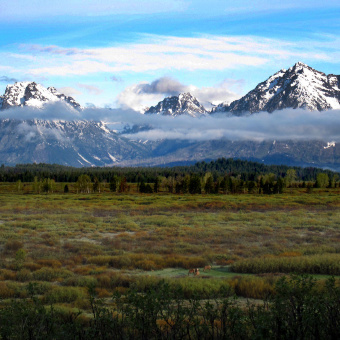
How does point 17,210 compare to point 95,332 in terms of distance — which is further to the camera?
point 17,210

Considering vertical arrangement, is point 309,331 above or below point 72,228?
above

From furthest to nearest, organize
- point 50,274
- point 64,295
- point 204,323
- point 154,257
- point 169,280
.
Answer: point 154,257
point 50,274
point 169,280
point 64,295
point 204,323

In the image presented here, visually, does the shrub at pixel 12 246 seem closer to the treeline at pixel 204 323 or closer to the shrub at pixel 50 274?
the shrub at pixel 50 274

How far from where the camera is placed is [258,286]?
15094mm

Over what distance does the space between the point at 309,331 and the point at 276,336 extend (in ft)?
2.97

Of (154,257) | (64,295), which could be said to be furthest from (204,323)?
(154,257)

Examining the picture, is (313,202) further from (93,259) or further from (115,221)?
(93,259)

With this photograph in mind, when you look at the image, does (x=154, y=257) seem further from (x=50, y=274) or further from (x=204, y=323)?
(x=204, y=323)

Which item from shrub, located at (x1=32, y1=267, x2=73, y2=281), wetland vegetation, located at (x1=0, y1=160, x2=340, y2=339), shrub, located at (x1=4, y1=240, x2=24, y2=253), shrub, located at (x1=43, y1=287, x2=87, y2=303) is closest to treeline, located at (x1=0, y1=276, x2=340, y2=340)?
wetland vegetation, located at (x1=0, y1=160, x2=340, y2=339)

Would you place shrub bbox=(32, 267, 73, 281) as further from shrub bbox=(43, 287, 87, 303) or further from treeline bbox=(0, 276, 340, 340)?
treeline bbox=(0, 276, 340, 340)

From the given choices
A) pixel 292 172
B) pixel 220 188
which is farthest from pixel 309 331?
pixel 292 172

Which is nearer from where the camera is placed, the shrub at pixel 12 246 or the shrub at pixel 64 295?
the shrub at pixel 64 295

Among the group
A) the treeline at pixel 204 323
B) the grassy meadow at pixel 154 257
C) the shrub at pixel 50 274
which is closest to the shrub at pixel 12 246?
the grassy meadow at pixel 154 257

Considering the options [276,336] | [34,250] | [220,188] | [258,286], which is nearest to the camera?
[276,336]
